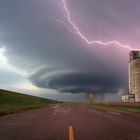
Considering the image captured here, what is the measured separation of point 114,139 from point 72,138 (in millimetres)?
1357

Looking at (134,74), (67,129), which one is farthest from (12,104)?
(134,74)

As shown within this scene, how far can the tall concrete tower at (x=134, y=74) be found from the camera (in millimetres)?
134825

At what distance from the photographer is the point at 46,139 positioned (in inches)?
344

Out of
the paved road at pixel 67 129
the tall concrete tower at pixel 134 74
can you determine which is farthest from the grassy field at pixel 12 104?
the tall concrete tower at pixel 134 74

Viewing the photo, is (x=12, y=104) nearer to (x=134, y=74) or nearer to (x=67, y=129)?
(x=67, y=129)

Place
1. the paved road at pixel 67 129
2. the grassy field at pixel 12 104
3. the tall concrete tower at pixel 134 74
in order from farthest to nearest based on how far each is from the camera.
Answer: the tall concrete tower at pixel 134 74
the grassy field at pixel 12 104
the paved road at pixel 67 129

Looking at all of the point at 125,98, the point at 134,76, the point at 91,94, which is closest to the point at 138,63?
the point at 134,76

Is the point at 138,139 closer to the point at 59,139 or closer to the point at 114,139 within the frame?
the point at 114,139

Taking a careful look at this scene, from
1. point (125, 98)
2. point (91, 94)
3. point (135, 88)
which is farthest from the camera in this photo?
point (125, 98)

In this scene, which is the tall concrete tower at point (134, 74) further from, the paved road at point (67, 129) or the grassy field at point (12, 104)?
the paved road at point (67, 129)

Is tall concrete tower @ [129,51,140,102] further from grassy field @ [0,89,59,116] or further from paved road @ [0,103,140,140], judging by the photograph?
paved road @ [0,103,140,140]

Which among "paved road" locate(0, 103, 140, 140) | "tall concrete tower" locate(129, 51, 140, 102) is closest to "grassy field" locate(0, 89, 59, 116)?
"paved road" locate(0, 103, 140, 140)

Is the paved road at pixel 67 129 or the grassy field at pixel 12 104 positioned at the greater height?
the grassy field at pixel 12 104

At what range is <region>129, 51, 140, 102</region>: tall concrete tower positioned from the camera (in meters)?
135
